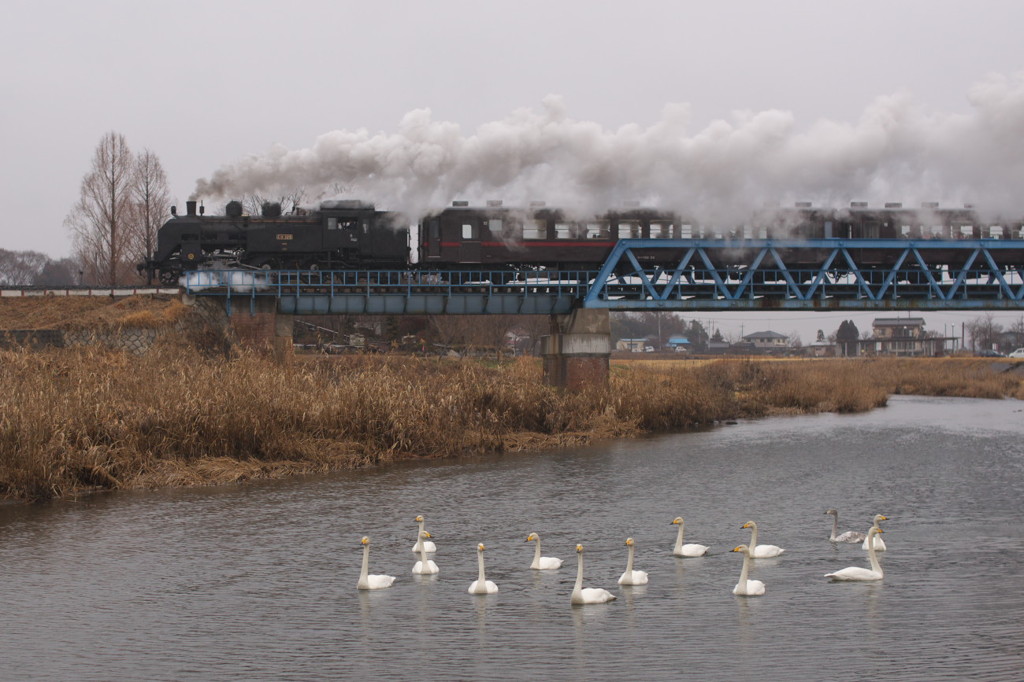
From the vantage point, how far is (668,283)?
151 ft

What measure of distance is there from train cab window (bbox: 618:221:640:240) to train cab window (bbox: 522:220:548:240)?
3319 mm

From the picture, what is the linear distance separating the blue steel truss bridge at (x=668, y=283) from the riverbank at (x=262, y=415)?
287cm

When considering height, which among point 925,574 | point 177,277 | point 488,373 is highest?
point 177,277

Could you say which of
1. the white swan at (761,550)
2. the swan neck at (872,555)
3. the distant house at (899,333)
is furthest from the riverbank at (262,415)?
the distant house at (899,333)

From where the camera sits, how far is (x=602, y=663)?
13.3m

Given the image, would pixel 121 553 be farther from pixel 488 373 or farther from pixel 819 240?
pixel 819 240

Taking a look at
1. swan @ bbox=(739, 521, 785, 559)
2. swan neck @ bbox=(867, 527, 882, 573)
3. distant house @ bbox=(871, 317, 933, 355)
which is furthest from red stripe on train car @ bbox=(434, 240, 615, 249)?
distant house @ bbox=(871, 317, 933, 355)

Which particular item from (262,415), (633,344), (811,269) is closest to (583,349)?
(811,269)

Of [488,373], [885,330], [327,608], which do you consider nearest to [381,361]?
[488,373]

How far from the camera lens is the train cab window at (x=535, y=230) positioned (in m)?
47.1

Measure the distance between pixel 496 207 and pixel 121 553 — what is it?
2995 centimetres

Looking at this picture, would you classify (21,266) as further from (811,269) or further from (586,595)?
(586,595)

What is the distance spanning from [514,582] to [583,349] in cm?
2814

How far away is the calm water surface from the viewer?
13.5 metres
